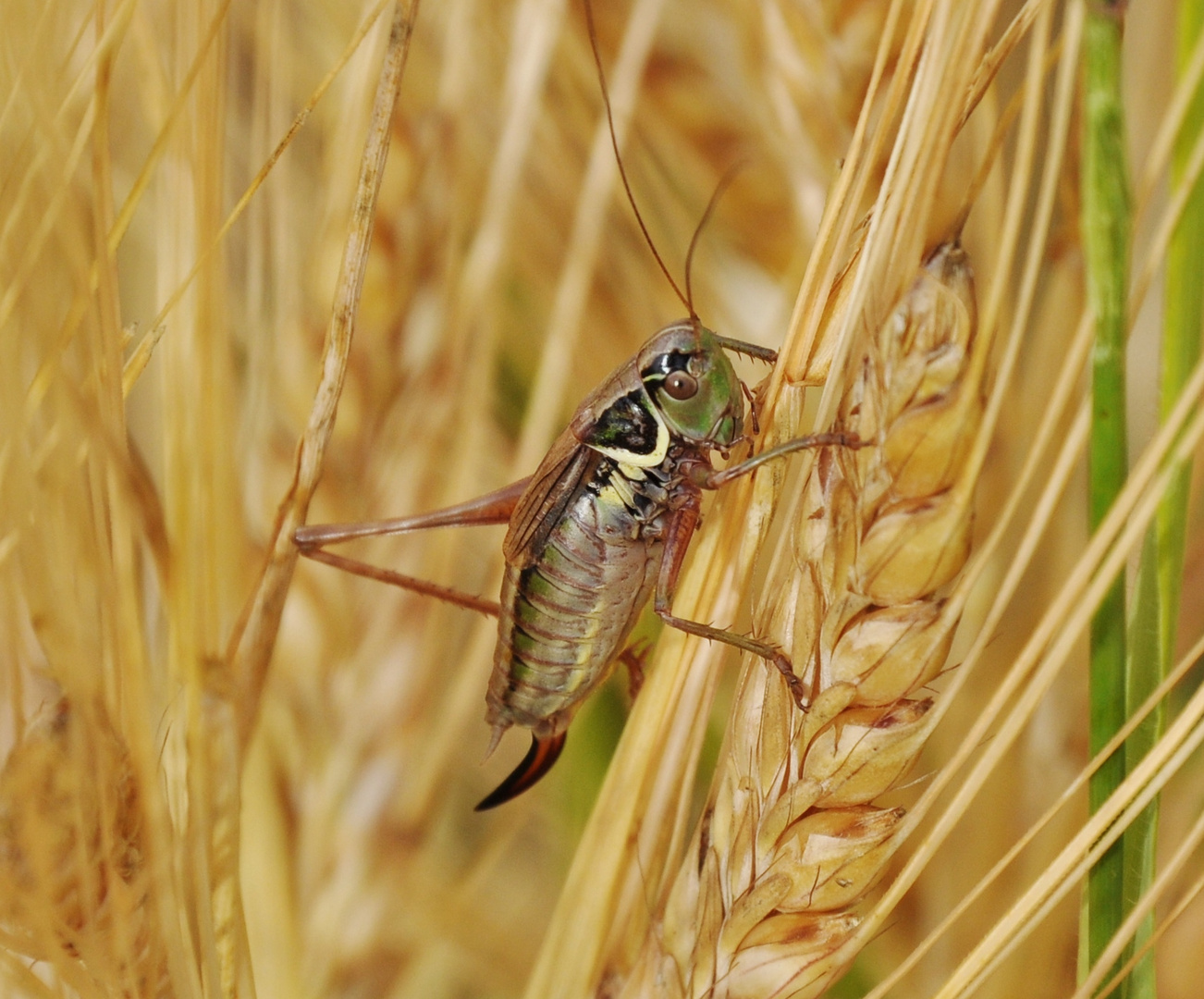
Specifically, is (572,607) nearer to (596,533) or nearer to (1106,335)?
(596,533)

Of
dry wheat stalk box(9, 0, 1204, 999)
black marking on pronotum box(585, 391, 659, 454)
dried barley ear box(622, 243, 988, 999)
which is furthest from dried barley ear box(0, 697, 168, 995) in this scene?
black marking on pronotum box(585, 391, 659, 454)

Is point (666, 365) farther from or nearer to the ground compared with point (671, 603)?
farther from the ground

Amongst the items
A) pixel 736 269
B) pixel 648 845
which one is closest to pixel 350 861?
pixel 648 845

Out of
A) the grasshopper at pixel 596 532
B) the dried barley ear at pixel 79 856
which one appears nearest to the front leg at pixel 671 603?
the grasshopper at pixel 596 532

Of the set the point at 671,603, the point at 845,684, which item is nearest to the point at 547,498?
the point at 671,603

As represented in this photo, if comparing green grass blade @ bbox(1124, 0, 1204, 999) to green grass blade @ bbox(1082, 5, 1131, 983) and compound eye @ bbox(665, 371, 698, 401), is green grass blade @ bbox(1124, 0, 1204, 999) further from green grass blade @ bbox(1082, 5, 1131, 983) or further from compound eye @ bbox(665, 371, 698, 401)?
compound eye @ bbox(665, 371, 698, 401)

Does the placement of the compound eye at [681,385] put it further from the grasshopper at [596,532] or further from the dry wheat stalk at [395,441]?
the dry wheat stalk at [395,441]
